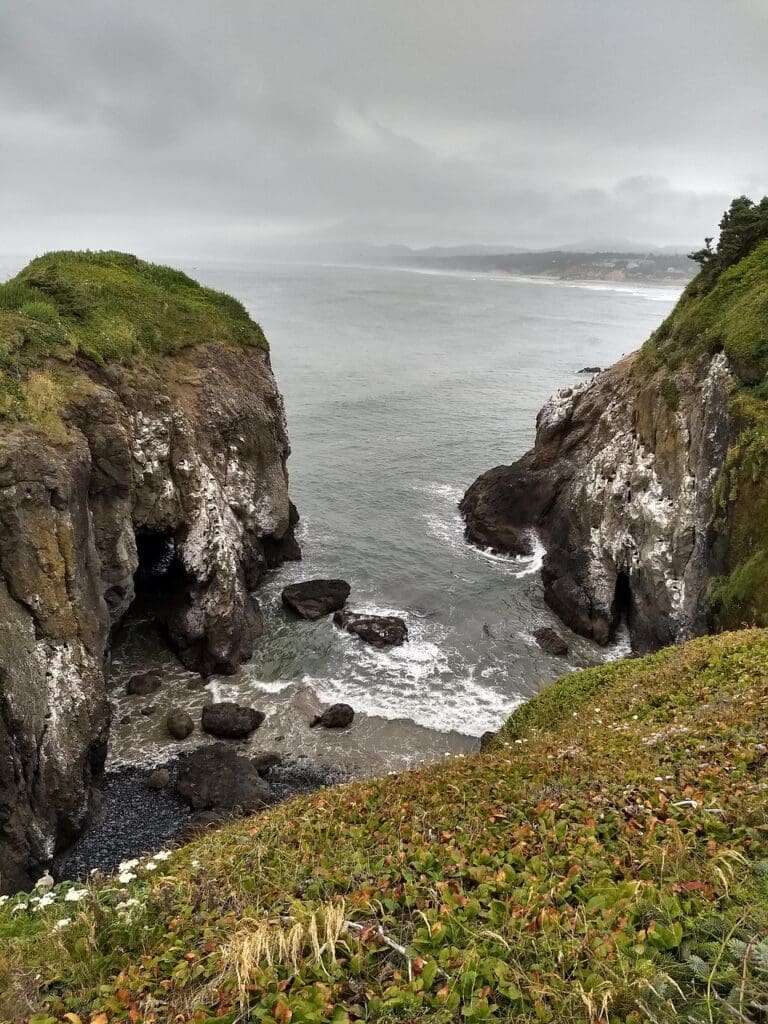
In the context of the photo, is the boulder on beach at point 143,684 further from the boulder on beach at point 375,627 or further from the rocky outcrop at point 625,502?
the rocky outcrop at point 625,502

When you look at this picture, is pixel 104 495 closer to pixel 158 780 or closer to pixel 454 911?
pixel 158 780

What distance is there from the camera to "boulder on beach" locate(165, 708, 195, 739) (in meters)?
21.6

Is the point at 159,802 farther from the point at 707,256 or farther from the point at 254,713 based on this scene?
Result: the point at 707,256

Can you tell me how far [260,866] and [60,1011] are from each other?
2576 mm

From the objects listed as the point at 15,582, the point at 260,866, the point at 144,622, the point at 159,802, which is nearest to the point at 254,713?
the point at 159,802

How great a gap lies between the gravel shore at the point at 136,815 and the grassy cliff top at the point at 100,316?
41.9 ft

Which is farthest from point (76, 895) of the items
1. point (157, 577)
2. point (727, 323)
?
point (727, 323)

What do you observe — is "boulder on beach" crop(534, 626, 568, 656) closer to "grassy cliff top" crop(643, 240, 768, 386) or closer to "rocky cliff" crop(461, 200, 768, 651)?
"rocky cliff" crop(461, 200, 768, 651)

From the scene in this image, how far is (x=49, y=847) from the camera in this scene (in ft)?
49.5

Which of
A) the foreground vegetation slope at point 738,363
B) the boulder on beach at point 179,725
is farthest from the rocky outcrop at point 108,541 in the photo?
the foreground vegetation slope at point 738,363

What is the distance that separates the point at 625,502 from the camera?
28.2m

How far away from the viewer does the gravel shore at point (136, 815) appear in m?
16.6

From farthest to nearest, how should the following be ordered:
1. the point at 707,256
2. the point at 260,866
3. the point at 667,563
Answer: the point at 707,256
the point at 667,563
the point at 260,866

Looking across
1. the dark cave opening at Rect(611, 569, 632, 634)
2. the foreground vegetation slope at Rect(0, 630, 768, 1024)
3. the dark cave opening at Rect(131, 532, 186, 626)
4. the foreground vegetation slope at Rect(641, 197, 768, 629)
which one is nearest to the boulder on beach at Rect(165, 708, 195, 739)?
the dark cave opening at Rect(131, 532, 186, 626)
